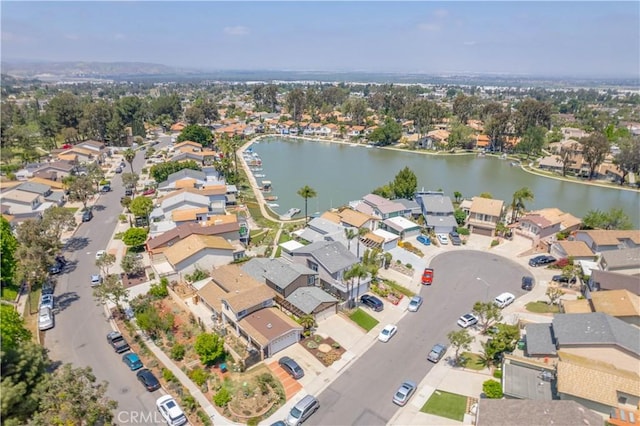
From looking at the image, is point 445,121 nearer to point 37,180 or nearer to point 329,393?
point 37,180

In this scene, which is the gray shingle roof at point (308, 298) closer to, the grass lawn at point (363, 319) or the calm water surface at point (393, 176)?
the grass lawn at point (363, 319)

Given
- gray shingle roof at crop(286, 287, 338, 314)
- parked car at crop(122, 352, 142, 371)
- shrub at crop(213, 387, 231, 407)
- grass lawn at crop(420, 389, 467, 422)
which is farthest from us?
gray shingle roof at crop(286, 287, 338, 314)

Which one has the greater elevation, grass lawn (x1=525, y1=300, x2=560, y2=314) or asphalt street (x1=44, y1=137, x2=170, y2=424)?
grass lawn (x1=525, y1=300, x2=560, y2=314)

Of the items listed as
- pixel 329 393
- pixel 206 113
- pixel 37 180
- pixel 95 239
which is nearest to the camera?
pixel 329 393

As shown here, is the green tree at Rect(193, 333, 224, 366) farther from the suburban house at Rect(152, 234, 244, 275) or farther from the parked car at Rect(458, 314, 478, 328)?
the parked car at Rect(458, 314, 478, 328)

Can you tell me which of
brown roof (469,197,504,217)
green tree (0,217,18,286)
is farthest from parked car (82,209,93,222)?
brown roof (469,197,504,217)

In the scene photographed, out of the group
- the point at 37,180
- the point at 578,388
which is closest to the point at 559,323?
the point at 578,388
